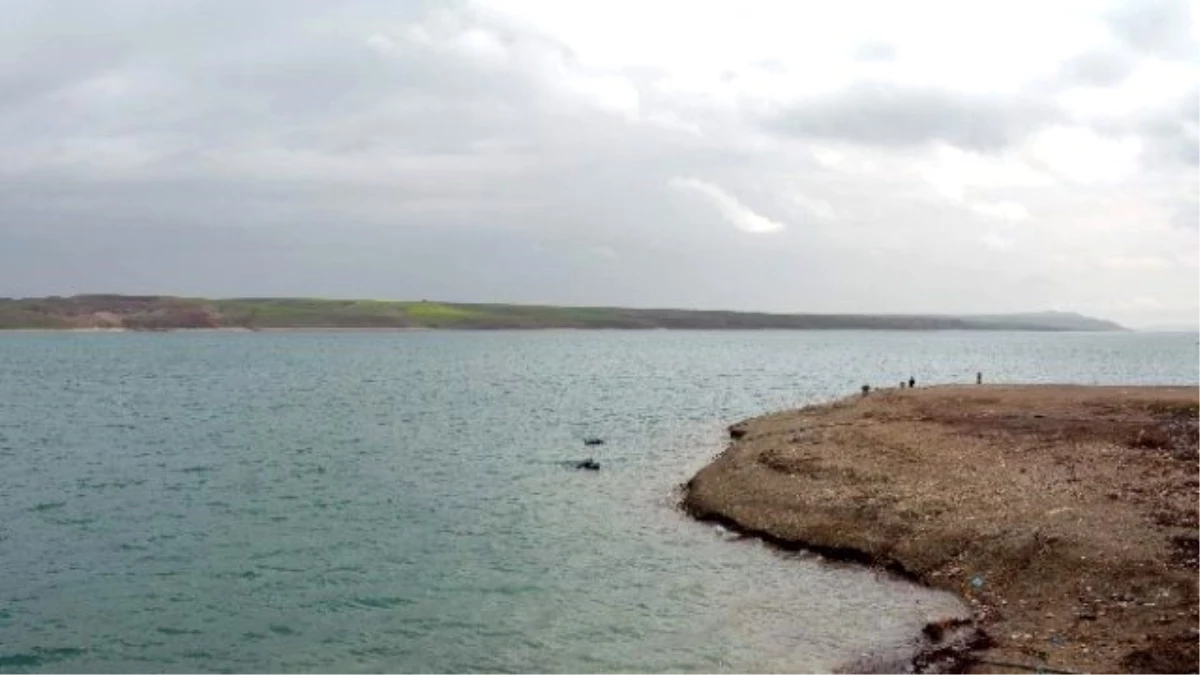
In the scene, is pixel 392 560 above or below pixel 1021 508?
below

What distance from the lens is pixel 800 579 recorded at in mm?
29859

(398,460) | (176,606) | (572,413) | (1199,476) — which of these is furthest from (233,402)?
(1199,476)

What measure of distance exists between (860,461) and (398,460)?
91.8ft

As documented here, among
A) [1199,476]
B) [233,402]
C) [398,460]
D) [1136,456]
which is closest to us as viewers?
[1199,476]

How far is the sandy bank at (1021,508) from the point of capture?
23234mm

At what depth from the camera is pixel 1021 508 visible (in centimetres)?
3250

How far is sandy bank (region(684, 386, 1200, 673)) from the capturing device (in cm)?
2323

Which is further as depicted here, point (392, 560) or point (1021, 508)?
point (392, 560)

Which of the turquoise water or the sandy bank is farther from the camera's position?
the turquoise water

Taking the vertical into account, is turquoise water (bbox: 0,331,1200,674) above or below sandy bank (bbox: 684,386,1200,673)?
below

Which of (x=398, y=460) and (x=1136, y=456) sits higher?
(x=1136, y=456)

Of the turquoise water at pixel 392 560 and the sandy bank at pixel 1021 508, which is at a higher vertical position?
the sandy bank at pixel 1021 508

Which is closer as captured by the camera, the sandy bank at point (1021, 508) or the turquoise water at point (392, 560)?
the sandy bank at point (1021, 508)

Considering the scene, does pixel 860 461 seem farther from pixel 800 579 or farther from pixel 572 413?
pixel 572 413
